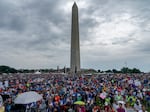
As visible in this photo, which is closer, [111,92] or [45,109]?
[45,109]

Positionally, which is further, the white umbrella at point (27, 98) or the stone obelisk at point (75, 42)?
the stone obelisk at point (75, 42)

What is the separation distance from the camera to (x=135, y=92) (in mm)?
24047

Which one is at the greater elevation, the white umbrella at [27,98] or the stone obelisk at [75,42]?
the stone obelisk at [75,42]

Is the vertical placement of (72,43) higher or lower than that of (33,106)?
higher

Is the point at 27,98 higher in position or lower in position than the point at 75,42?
lower

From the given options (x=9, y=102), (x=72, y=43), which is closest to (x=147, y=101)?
Answer: (x=9, y=102)

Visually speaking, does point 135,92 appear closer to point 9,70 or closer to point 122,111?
point 122,111

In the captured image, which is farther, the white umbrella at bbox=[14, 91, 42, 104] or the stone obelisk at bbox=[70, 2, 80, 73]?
the stone obelisk at bbox=[70, 2, 80, 73]

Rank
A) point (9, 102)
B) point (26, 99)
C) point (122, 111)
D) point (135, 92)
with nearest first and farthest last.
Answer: point (122, 111)
point (26, 99)
point (9, 102)
point (135, 92)

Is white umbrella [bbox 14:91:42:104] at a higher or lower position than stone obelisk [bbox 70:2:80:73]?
lower

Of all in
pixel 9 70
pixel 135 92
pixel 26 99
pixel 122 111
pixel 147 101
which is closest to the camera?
pixel 122 111

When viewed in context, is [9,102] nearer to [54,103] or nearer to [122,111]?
[54,103]

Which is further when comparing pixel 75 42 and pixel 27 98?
pixel 75 42

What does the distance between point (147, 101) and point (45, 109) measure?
7963 millimetres
